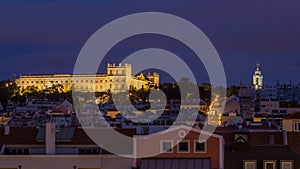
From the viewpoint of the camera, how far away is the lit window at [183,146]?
28016 mm

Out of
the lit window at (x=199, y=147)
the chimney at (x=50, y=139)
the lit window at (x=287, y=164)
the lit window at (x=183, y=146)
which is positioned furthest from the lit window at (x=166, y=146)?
the chimney at (x=50, y=139)

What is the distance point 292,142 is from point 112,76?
165831 mm

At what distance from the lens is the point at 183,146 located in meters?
28.1

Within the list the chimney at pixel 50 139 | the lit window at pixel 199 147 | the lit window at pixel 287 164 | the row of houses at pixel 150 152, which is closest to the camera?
the lit window at pixel 287 164

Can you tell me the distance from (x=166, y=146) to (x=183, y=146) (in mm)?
520

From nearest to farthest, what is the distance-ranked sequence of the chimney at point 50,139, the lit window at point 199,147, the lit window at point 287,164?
the lit window at point 287,164 → the lit window at point 199,147 → the chimney at point 50,139

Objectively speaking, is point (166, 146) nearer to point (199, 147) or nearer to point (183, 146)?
point (183, 146)

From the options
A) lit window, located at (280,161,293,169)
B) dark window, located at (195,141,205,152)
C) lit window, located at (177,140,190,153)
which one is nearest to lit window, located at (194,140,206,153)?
dark window, located at (195,141,205,152)

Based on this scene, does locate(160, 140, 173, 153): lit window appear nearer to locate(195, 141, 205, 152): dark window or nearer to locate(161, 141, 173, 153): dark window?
locate(161, 141, 173, 153): dark window

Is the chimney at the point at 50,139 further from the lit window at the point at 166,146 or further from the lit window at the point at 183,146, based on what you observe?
the lit window at the point at 183,146

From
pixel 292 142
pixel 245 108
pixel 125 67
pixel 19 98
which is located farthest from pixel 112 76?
pixel 292 142

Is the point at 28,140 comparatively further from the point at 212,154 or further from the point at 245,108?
the point at 245,108

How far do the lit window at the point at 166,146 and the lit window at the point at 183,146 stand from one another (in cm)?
24

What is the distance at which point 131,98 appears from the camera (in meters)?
147
